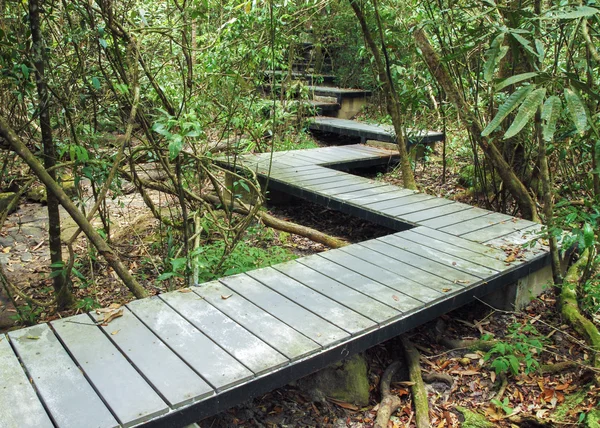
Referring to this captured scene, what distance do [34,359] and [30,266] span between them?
2.34 m

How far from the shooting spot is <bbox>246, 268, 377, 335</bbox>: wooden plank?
2.56 m

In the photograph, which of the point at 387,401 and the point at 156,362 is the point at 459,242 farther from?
the point at 156,362

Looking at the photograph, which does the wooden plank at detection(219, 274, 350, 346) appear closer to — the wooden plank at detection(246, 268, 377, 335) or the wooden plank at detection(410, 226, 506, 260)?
the wooden plank at detection(246, 268, 377, 335)

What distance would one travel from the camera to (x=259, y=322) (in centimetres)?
255

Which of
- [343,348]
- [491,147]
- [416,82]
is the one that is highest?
[416,82]

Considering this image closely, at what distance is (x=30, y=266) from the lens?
4254 mm

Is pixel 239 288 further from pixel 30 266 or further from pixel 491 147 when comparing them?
pixel 491 147

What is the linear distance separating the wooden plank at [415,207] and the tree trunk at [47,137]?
2400 mm

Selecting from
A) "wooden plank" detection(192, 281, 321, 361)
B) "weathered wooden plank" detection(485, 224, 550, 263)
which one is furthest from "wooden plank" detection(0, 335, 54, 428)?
"weathered wooden plank" detection(485, 224, 550, 263)

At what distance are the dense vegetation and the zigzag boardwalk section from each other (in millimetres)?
393

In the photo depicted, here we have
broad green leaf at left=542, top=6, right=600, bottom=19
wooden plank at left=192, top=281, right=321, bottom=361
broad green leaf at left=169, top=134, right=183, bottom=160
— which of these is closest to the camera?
broad green leaf at left=542, top=6, right=600, bottom=19

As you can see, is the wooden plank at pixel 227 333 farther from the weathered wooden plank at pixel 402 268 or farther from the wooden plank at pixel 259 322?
the weathered wooden plank at pixel 402 268

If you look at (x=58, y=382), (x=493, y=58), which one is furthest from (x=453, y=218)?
(x=58, y=382)

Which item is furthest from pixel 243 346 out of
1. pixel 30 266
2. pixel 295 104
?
pixel 295 104
